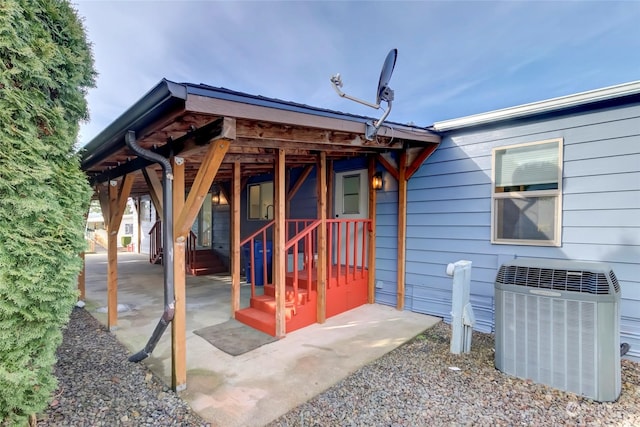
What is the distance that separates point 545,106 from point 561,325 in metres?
2.32

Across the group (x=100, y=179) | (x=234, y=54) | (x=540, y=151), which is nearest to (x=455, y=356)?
(x=540, y=151)

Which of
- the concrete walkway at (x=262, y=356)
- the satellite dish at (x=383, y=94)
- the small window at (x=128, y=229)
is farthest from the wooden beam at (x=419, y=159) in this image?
the small window at (x=128, y=229)

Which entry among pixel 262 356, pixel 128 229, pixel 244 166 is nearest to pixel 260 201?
pixel 244 166

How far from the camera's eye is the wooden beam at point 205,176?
226cm

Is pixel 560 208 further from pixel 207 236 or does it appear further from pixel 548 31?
pixel 207 236

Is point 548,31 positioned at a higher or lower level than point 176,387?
higher

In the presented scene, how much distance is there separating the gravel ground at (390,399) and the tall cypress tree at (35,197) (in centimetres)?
60

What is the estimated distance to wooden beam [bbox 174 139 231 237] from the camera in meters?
2.26

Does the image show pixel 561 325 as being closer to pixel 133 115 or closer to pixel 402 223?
pixel 402 223

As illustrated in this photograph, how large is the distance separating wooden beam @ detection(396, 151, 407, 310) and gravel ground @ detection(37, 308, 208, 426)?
3231mm

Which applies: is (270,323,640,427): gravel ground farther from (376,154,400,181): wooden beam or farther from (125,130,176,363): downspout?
(376,154,400,181): wooden beam

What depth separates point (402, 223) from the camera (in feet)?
14.7

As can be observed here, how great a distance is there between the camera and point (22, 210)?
1582 mm

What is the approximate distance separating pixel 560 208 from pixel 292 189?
4085 mm
